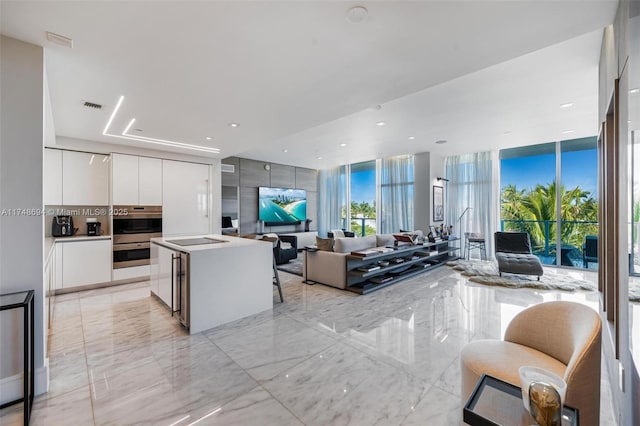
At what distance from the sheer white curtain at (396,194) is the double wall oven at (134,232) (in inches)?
236

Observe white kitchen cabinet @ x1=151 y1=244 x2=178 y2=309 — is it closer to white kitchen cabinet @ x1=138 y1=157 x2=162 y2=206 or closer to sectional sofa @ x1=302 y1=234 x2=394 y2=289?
white kitchen cabinet @ x1=138 y1=157 x2=162 y2=206

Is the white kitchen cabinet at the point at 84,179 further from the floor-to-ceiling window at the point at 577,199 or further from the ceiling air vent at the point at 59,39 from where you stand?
the floor-to-ceiling window at the point at 577,199

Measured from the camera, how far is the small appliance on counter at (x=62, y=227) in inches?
172

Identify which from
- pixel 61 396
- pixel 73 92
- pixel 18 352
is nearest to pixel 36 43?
pixel 73 92

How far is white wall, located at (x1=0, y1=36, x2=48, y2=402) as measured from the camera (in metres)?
1.83

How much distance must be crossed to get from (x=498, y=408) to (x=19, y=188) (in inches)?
120

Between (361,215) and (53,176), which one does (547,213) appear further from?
(53,176)

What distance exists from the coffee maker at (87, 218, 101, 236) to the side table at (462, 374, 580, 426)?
580 cm

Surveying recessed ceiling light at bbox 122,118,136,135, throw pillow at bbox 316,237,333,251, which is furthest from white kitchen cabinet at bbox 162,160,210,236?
throw pillow at bbox 316,237,333,251

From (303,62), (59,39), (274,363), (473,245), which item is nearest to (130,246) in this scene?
(59,39)

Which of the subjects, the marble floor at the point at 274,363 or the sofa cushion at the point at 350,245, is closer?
the marble floor at the point at 274,363

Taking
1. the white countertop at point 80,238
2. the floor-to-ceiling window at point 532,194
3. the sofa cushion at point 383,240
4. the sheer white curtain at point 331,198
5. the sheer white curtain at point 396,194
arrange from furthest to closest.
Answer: the sheer white curtain at point 331,198, the sheer white curtain at point 396,194, the floor-to-ceiling window at point 532,194, the sofa cushion at point 383,240, the white countertop at point 80,238

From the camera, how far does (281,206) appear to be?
8391 mm

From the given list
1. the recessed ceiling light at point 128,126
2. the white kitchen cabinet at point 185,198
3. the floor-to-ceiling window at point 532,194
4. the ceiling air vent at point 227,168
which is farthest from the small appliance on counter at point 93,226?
the floor-to-ceiling window at point 532,194
